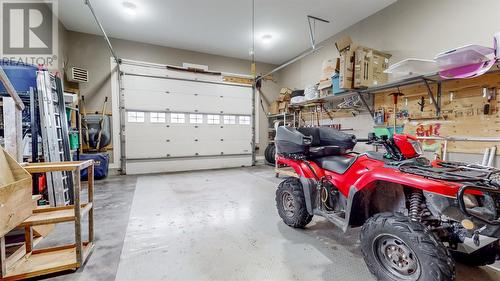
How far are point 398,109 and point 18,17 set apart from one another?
6837 mm

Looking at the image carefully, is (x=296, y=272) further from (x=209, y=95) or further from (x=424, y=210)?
(x=209, y=95)

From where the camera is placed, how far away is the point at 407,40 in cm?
392

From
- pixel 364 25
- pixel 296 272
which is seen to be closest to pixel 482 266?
pixel 296 272

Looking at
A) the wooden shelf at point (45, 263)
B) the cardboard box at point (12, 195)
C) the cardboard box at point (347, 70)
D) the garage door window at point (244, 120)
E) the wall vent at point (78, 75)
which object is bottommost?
the wooden shelf at point (45, 263)

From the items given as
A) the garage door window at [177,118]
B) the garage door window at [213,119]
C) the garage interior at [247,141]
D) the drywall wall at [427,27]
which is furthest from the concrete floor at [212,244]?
the garage door window at [213,119]

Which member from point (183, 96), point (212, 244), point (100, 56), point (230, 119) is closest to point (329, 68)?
point (230, 119)

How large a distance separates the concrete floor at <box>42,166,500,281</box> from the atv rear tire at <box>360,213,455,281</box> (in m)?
0.25

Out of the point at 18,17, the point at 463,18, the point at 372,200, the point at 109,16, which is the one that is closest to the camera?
the point at 372,200

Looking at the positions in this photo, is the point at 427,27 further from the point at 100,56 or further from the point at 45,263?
the point at 100,56

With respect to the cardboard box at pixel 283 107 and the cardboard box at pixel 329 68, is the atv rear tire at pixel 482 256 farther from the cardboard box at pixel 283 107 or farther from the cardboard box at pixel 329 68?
the cardboard box at pixel 283 107

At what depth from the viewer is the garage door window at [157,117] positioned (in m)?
6.15

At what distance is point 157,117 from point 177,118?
1.83 feet

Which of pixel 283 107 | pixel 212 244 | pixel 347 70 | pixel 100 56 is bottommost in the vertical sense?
pixel 212 244

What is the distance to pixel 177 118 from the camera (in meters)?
6.46
